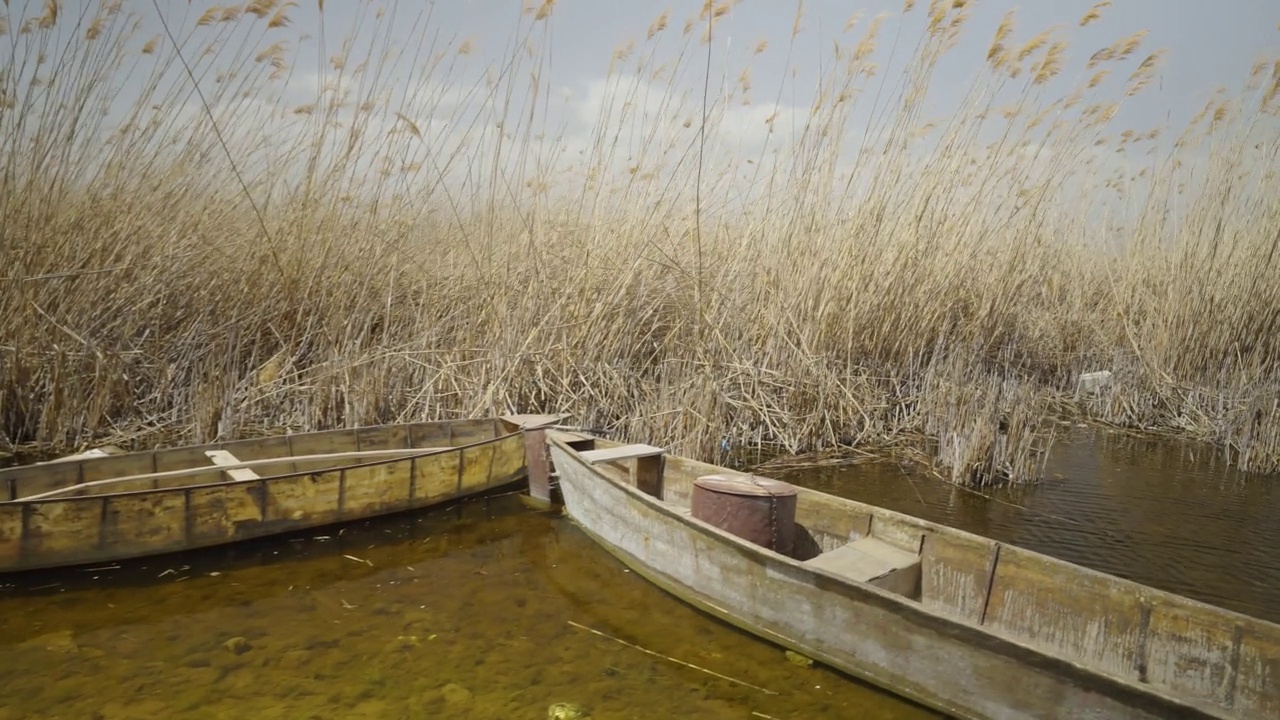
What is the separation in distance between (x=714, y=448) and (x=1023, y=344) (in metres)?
4.14

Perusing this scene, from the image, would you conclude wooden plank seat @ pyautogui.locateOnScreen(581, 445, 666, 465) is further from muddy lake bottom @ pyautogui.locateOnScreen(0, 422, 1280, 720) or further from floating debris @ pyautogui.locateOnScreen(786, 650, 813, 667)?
floating debris @ pyautogui.locateOnScreen(786, 650, 813, 667)

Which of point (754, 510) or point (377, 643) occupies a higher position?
point (754, 510)

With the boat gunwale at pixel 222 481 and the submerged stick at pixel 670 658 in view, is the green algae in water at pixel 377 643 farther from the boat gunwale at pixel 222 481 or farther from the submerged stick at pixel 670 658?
the boat gunwale at pixel 222 481

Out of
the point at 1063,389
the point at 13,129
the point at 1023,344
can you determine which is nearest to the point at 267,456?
the point at 13,129

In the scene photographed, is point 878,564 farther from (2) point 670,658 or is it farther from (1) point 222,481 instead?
(1) point 222,481

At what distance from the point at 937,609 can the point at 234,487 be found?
3087 millimetres

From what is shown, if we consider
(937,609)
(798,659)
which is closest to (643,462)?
(798,659)

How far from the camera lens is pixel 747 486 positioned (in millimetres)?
3629

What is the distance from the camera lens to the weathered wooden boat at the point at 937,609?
7.73ft

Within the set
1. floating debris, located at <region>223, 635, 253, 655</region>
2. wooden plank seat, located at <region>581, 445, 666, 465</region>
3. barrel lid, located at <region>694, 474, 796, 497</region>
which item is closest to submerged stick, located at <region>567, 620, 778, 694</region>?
barrel lid, located at <region>694, 474, 796, 497</region>

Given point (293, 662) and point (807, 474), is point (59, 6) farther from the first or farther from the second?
point (807, 474)

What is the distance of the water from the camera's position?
12.9 ft

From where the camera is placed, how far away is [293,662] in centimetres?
296

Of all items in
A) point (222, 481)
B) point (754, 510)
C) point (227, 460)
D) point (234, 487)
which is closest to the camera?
point (754, 510)
